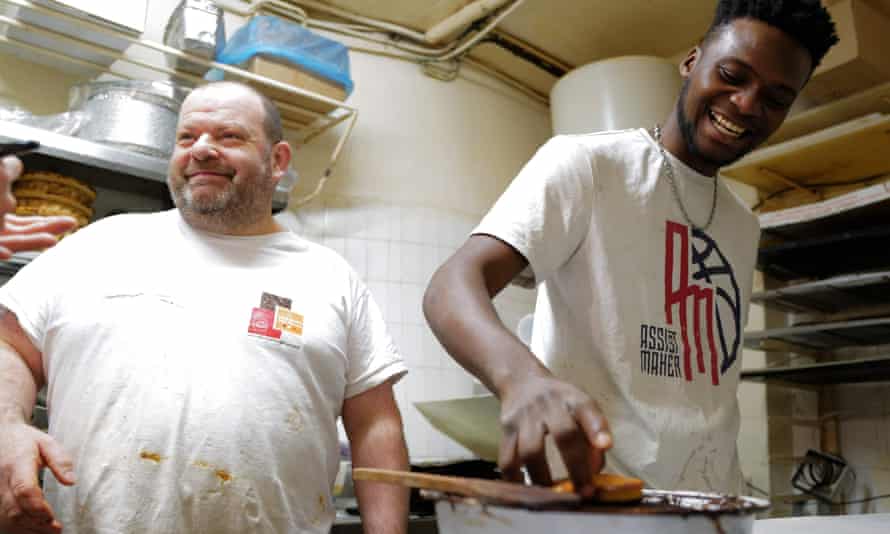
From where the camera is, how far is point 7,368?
1289mm

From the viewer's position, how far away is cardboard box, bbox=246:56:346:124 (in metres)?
2.33

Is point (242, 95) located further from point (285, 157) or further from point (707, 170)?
point (707, 170)

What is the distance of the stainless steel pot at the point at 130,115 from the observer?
2035 millimetres

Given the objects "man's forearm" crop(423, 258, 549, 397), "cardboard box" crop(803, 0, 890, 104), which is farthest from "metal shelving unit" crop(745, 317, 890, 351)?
"man's forearm" crop(423, 258, 549, 397)

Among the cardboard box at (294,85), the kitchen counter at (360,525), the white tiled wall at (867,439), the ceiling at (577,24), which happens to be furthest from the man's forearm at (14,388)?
the white tiled wall at (867,439)

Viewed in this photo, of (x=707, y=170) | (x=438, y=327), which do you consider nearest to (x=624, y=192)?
(x=707, y=170)

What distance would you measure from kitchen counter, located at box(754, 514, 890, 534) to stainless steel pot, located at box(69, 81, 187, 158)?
70.0 inches

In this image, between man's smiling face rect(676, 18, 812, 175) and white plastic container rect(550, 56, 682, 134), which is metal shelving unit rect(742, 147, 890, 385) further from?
man's smiling face rect(676, 18, 812, 175)

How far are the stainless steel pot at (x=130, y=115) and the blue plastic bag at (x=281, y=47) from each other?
32cm

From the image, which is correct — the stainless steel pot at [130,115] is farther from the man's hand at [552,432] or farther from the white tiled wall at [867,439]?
the white tiled wall at [867,439]

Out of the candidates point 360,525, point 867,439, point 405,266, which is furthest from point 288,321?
point 867,439

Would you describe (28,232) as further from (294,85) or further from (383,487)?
(294,85)

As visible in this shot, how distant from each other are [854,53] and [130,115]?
2.30 meters

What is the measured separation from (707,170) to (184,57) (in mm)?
1639
